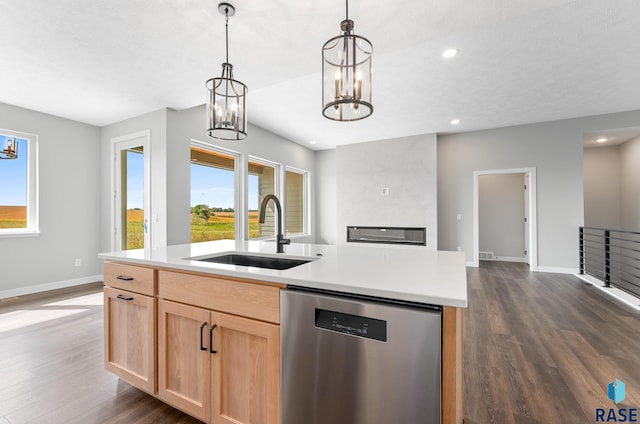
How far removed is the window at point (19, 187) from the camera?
12.1 feet

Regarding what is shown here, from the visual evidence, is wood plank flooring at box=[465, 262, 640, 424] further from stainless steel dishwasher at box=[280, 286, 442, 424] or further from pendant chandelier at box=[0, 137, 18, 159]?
pendant chandelier at box=[0, 137, 18, 159]

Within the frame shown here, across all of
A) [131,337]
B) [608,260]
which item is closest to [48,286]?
[131,337]

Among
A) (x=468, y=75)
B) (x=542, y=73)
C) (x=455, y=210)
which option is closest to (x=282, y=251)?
(x=468, y=75)

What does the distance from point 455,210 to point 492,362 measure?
4.21 metres

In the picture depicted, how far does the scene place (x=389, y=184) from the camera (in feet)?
19.7

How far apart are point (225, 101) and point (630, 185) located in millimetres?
7414

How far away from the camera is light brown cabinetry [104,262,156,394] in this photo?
1496 mm

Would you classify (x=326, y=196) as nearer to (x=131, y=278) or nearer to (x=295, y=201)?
(x=295, y=201)

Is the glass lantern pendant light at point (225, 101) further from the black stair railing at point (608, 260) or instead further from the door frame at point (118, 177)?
the black stair railing at point (608, 260)

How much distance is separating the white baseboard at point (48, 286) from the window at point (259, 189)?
8.33ft

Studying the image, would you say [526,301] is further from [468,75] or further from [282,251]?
[282,251]

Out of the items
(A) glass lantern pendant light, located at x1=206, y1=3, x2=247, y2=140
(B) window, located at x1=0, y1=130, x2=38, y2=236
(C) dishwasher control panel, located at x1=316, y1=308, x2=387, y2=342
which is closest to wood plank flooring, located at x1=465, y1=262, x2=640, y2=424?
(C) dishwasher control panel, located at x1=316, y1=308, x2=387, y2=342

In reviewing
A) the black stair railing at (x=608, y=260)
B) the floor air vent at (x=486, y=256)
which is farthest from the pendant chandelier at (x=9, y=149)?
the floor air vent at (x=486, y=256)

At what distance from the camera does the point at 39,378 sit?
189 cm
